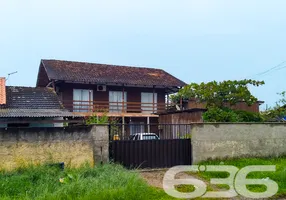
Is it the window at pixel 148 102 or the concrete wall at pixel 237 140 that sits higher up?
the window at pixel 148 102

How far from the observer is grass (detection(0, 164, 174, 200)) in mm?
5707

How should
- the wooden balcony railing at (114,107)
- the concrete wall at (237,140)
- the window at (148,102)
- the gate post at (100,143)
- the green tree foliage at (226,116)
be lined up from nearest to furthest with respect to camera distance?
the gate post at (100,143)
the concrete wall at (237,140)
the green tree foliage at (226,116)
the wooden balcony railing at (114,107)
the window at (148,102)

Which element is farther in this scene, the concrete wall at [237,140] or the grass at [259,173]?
the concrete wall at [237,140]

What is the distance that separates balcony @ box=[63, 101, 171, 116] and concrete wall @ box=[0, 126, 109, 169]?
1264 cm

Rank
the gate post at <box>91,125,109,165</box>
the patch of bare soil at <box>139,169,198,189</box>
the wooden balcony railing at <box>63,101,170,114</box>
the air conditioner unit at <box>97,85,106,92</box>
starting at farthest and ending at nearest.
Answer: the air conditioner unit at <box>97,85,106,92</box> < the wooden balcony railing at <box>63,101,170,114</box> < the gate post at <box>91,125,109,165</box> < the patch of bare soil at <box>139,169,198,189</box>

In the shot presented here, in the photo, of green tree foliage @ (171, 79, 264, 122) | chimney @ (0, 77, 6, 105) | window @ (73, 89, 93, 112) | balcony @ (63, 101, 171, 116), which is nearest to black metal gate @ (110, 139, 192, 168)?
green tree foliage @ (171, 79, 264, 122)

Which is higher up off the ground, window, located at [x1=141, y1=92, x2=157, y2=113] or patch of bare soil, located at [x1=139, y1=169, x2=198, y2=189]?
window, located at [x1=141, y1=92, x2=157, y2=113]

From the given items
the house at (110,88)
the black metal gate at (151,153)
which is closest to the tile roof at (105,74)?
the house at (110,88)

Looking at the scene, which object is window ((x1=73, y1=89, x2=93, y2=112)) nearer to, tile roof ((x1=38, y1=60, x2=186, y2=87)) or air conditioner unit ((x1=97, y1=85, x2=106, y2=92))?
air conditioner unit ((x1=97, y1=85, x2=106, y2=92))

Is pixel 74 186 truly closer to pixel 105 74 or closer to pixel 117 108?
pixel 117 108

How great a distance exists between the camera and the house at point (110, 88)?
22.1 meters

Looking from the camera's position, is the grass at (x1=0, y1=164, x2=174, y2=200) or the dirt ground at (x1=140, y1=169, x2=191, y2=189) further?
the dirt ground at (x1=140, y1=169, x2=191, y2=189)

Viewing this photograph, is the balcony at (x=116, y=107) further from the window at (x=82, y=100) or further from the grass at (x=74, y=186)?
the grass at (x=74, y=186)

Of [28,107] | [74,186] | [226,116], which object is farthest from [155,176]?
[28,107]
